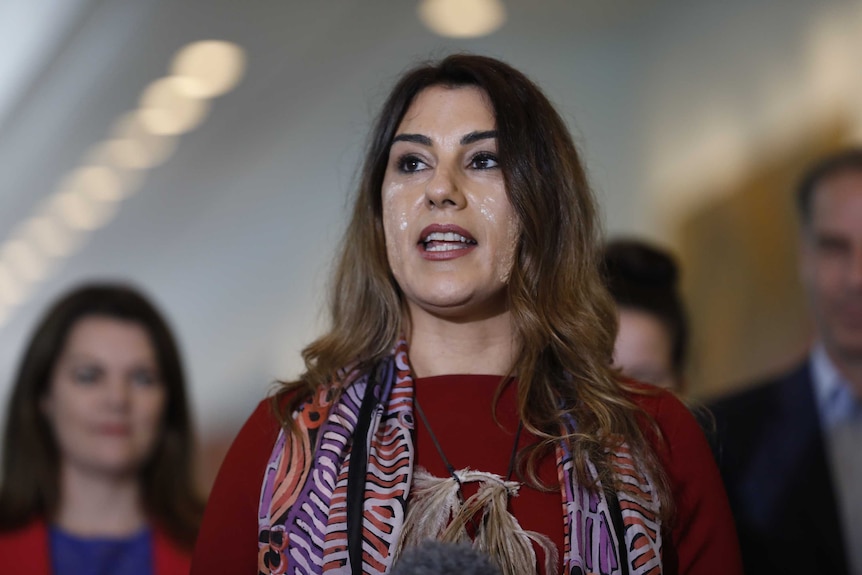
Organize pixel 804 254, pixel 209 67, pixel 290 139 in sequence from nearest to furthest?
pixel 804 254
pixel 209 67
pixel 290 139

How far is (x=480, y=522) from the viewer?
4.24ft

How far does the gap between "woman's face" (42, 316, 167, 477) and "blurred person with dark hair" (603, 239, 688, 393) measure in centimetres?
100

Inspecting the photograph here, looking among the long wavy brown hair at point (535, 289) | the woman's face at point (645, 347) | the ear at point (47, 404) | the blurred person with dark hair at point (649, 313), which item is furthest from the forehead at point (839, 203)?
the ear at point (47, 404)

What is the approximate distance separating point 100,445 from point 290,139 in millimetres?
1450

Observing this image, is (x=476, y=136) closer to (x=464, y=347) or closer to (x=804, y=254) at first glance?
(x=464, y=347)

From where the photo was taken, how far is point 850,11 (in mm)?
2969

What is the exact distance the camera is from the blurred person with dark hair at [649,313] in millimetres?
2266

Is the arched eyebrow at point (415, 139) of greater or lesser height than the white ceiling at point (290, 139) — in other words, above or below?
below

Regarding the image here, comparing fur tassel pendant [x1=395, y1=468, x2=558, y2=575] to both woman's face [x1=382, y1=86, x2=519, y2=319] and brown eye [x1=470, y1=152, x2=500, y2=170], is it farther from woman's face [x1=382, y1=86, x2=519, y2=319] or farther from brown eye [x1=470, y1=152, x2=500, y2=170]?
brown eye [x1=470, y1=152, x2=500, y2=170]

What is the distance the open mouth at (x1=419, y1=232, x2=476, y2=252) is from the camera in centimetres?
139

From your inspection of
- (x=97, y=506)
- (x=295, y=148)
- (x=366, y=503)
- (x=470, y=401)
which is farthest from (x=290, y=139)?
(x=366, y=503)

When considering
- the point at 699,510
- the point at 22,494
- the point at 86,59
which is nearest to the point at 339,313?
the point at 699,510

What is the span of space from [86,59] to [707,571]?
2.47 meters

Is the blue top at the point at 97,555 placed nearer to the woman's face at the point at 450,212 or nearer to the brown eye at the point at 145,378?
the brown eye at the point at 145,378
